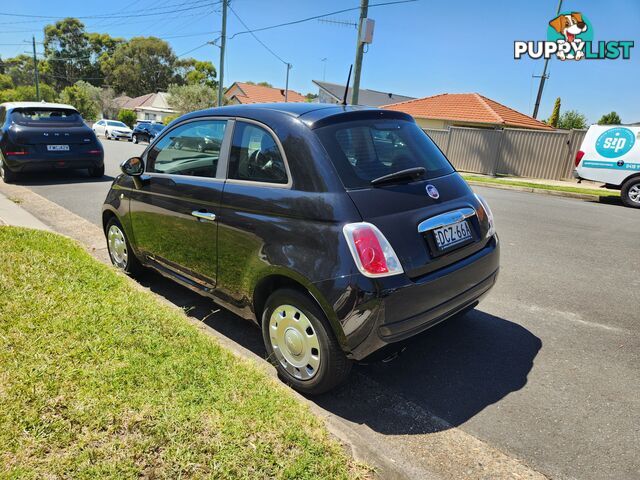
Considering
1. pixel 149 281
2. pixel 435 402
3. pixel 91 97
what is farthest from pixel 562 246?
pixel 91 97

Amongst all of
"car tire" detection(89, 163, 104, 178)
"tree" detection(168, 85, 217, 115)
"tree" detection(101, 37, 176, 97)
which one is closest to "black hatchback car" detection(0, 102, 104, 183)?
"car tire" detection(89, 163, 104, 178)

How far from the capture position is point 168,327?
10.8 feet

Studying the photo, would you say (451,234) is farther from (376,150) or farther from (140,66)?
(140,66)

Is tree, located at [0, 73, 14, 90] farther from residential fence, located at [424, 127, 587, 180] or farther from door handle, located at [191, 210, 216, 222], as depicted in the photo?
door handle, located at [191, 210, 216, 222]

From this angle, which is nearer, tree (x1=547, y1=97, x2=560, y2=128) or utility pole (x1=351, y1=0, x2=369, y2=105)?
utility pole (x1=351, y1=0, x2=369, y2=105)

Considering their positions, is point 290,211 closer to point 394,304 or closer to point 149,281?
point 394,304

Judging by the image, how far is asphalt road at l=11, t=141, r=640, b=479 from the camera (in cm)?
251

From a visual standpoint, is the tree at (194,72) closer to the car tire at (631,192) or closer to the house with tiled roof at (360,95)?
the house with tiled roof at (360,95)

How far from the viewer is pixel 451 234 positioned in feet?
9.39

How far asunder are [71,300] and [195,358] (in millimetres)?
1382

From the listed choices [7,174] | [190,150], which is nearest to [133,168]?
[190,150]

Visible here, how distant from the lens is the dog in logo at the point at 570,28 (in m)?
20.5

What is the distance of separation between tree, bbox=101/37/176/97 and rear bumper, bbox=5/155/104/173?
3195 inches

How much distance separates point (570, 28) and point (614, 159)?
1349 centimetres
